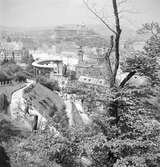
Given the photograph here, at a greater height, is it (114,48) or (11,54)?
(114,48)

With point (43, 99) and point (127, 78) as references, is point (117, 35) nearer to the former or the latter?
point (127, 78)

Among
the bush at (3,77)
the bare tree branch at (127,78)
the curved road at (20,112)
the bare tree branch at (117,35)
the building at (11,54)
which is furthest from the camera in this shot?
the building at (11,54)

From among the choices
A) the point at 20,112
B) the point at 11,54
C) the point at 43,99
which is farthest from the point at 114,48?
the point at 11,54

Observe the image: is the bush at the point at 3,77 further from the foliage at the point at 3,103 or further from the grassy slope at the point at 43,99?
the foliage at the point at 3,103

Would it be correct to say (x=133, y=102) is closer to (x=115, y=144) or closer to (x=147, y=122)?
(x=147, y=122)

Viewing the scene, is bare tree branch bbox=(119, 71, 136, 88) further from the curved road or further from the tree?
the curved road

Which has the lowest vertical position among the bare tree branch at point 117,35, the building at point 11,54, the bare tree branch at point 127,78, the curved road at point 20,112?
the building at point 11,54

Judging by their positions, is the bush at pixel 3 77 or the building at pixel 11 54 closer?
the bush at pixel 3 77

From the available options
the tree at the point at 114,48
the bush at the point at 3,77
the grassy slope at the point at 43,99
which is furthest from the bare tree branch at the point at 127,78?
the bush at the point at 3,77

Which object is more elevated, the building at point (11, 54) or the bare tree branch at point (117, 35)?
the bare tree branch at point (117, 35)

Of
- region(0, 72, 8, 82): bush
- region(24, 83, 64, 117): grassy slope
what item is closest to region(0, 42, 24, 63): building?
region(0, 72, 8, 82): bush

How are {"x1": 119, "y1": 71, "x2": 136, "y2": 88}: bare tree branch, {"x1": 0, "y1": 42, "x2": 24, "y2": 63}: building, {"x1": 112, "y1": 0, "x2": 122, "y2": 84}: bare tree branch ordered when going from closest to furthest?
1. {"x1": 112, "y1": 0, "x2": 122, "y2": 84}: bare tree branch
2. {"x1": 119, "y1": 71, "x2": 136, "y2": 88}: bare tree branch
3. {"x1": 0, "y1": 42, "x2": 24, "y2": 63}: building
